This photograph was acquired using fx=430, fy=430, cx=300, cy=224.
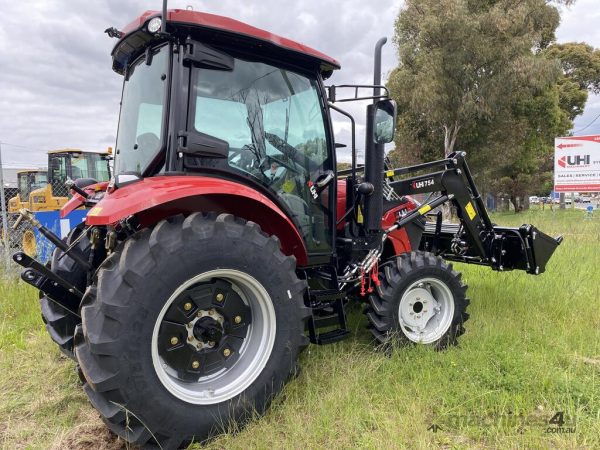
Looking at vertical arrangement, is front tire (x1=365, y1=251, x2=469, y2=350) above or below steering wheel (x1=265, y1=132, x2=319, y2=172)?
below

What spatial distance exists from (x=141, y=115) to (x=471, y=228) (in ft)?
10.6

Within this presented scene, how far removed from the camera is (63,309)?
3.03m

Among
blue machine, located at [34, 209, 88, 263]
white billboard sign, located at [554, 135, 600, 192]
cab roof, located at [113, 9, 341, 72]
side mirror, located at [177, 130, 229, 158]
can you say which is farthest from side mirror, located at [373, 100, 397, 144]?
white billboard sign, located at [554, 135, 600, 192]

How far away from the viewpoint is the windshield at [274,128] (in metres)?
2.76

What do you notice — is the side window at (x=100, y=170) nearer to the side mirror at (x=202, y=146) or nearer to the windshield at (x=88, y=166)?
the windshield at (x=88, y=166)

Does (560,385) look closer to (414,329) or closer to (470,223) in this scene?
(414,329)

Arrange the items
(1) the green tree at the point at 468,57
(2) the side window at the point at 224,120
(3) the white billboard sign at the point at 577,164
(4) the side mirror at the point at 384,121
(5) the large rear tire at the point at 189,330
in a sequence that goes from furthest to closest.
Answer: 1. (1) the green tree at the point at 468,57
2. (3) the white billboard sign at the point at 577,164
3. (4) the side mirror at the point at 384,121
4. (2) the side window at the point at 224,120
5. (5) the large rear tire at the point at 189,330

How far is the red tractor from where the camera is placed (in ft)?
7.16

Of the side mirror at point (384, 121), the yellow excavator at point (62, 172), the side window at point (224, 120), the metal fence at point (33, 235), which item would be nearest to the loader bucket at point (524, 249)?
the side mirror at point (384, 121)

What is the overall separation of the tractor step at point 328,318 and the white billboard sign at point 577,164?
12.1 m

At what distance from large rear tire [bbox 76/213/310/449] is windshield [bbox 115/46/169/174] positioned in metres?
0.74

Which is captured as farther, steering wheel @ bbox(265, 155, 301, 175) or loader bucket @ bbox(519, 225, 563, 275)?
loader bucket @ bbox(519, 225, 563, 275)

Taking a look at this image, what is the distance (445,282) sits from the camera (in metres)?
3.71

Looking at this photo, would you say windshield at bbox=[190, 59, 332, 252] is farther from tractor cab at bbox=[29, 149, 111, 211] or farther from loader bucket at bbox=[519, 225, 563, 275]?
tractor cab at bbox=[29, 149, 111, 211]
